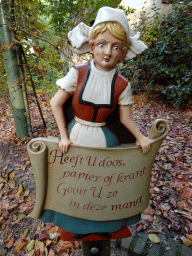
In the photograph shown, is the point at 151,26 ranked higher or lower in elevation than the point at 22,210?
higher

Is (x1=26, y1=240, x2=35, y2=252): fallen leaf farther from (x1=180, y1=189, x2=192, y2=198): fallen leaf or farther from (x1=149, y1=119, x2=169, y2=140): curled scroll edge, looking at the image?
(x1=180, y1=189, x2=192, y2=198): fallen leaf

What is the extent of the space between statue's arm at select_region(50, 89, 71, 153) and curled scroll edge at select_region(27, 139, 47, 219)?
0.10 metres

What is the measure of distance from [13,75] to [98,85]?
223 cm

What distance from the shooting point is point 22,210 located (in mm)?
2180

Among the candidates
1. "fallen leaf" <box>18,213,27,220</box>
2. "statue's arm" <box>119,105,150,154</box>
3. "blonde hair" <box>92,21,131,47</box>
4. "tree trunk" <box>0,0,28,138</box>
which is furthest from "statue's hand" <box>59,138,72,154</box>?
"tree trunk" <box>0,0,28,138</box>

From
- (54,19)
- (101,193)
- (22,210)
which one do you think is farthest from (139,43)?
(54,19)

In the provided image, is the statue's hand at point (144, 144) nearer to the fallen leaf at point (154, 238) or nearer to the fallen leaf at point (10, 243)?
the fallen leaf at point (154, 238)

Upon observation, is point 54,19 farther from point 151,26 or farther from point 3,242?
point 151,26

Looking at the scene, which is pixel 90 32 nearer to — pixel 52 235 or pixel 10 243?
pixel 52 235

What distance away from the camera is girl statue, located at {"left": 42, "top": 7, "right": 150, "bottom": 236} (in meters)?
0.96

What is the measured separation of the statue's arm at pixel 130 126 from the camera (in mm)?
1092

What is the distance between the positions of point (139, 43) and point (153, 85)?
4.02m

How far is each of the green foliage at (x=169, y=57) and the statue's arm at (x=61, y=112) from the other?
3288mm

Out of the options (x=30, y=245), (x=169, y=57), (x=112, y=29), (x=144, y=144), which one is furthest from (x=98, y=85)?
(x=169, y=57)
